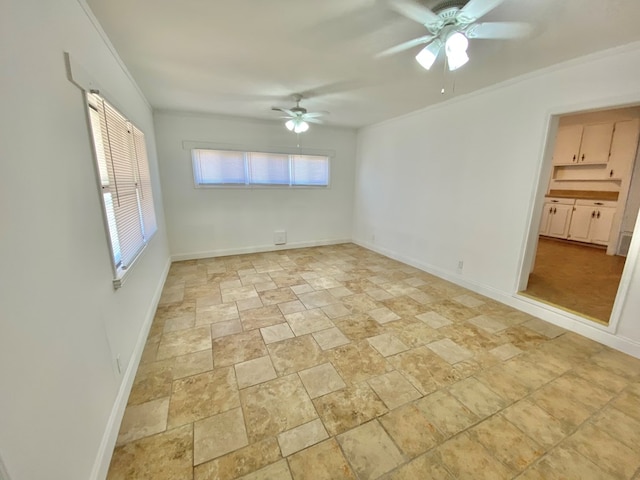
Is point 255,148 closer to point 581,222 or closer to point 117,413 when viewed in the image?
point 117,413

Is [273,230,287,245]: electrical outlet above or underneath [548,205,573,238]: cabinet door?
underneath

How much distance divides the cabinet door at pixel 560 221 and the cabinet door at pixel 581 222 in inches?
3.4

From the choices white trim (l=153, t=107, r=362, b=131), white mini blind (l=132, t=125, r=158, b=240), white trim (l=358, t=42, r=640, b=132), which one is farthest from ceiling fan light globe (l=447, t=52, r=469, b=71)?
white trim (l=153, t=107, r=362, b=131)

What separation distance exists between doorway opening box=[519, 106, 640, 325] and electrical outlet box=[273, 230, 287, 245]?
3.89 metres

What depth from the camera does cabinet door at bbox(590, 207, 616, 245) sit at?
199 inches

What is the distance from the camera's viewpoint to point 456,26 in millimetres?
1694

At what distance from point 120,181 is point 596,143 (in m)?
7.89

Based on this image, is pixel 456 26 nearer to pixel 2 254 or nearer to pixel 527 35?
pixel 527 35

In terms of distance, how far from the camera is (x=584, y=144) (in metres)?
5.40

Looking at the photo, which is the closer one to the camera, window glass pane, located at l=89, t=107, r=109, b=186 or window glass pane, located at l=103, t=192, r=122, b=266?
window glass pane, located at l=89, t=107, r=109, b=186

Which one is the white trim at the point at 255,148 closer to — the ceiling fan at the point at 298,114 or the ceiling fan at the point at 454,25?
the ceiling fan at the point at 298,114

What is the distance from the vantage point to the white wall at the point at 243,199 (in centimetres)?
432

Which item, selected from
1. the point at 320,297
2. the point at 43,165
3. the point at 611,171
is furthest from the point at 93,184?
the point at 611,171

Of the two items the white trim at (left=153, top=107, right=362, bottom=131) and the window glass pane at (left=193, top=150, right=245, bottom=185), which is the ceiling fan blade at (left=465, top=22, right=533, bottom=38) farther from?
the window glass pane at (left=193, top=150, right=245, bottom=185)
